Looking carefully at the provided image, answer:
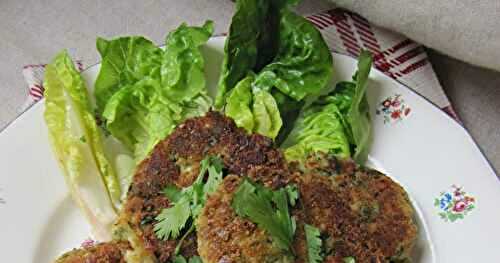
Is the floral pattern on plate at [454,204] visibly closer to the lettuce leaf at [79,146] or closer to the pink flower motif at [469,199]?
the pink flower motif at [469,199]

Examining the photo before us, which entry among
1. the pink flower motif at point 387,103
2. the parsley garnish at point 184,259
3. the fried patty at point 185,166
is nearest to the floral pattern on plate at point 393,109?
the pink flower motif at point 387,103

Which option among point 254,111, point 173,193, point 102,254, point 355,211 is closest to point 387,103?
point 254,111

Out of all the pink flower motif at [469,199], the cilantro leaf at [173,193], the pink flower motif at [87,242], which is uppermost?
the cilantro leaf at [173,193]

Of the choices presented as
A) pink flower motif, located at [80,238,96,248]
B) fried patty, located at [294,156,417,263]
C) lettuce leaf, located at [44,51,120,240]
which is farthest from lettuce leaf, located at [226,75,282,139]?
pink flower motif, located at [80,238,96,248]

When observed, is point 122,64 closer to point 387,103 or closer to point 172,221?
point 172,221

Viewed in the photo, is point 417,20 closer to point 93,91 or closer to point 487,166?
point 487,166

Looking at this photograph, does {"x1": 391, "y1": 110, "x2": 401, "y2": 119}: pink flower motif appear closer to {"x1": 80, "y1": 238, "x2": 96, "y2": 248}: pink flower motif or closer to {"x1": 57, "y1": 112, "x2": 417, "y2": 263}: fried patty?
{"x1": 57, "y1": 112, "x2": 417, "y2": 263}: fried patty
